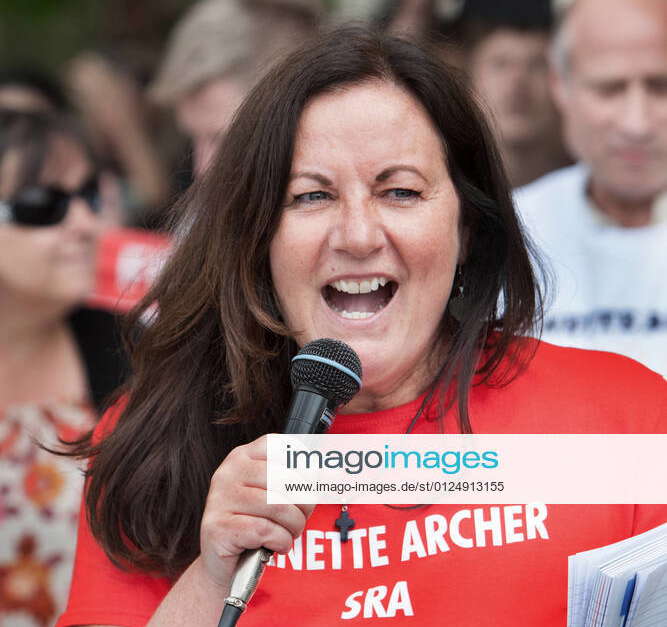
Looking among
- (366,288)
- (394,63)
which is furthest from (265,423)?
(394,63)

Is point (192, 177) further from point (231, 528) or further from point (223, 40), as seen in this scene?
point (223, 40)

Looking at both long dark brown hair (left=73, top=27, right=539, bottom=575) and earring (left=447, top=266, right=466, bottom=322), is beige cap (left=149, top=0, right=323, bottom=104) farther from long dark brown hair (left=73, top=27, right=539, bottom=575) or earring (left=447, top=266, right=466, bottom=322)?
earring (left=447, top=266, right=466, bottom=322)

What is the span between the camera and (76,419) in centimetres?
416

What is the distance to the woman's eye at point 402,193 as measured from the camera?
223 cm

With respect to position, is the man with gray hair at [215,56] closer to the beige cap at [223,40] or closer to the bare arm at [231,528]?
the beige cap at [223,40]

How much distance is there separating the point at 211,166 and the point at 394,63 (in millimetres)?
492

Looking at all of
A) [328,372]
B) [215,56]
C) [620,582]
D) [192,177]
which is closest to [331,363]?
[328,372]

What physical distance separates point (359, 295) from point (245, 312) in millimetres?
261

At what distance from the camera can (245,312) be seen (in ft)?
7.81

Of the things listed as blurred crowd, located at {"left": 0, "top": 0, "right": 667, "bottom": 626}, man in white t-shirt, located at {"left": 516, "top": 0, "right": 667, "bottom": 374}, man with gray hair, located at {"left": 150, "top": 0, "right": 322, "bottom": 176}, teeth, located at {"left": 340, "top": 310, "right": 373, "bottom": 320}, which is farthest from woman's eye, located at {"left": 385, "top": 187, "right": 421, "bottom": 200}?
man with gray hair, located at {"left": 150, "top": 0, "right": 322, "bottom": 176}

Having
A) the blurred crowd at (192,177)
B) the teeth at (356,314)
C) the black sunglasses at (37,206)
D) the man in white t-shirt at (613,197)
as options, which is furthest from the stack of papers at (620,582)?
the black sunglasses at (37,206)

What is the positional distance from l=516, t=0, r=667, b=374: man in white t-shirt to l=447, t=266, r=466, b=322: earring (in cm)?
111

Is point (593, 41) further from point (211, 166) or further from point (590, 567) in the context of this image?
point (590, 567)

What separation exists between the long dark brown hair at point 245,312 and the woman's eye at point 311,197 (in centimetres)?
4
